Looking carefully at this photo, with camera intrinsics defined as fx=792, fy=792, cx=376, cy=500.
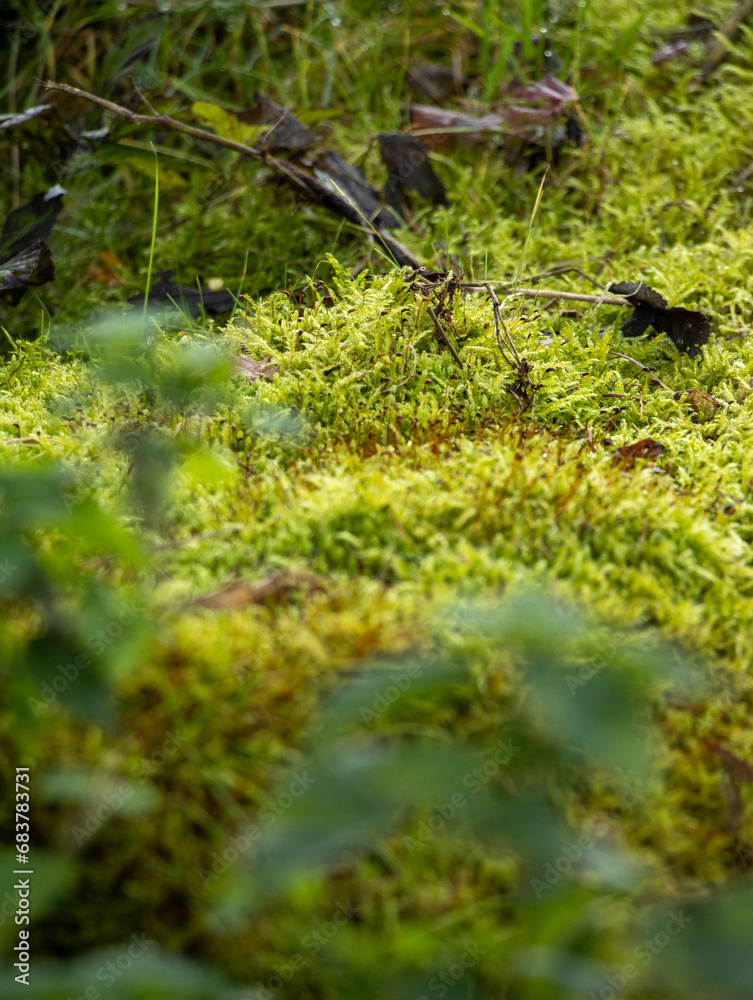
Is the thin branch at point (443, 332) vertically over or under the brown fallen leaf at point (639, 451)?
over

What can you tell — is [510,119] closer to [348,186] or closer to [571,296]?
[348,186]

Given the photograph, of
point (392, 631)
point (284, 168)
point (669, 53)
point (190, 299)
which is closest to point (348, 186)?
point (284, 168)

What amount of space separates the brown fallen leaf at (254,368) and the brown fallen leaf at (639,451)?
767 mm

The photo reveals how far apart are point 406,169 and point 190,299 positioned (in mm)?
836

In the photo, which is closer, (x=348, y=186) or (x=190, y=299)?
(x=190, y=299)

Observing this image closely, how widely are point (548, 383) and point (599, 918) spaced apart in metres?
1.12

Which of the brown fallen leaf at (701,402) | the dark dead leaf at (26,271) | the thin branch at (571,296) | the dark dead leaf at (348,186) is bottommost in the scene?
the brown fallen leaf at (701,402)

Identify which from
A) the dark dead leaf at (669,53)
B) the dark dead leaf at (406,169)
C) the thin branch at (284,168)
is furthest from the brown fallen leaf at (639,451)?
the dark dead leaf at (669,53)

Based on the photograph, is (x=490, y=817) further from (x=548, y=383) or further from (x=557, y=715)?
(x=548, y=383)

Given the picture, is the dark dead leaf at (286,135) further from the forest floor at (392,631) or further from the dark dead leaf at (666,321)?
the dark dead leaf at (666,321)

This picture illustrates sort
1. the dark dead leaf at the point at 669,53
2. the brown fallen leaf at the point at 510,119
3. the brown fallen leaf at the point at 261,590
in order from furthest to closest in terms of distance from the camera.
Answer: the dark dead leaf at the point at 669,53, the brown fallen leaf at the point at 510,119, the brown fallen leaf at the point at 261,590

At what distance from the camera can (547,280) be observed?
2277 mm

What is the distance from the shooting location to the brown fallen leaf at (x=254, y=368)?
1795 millimetres

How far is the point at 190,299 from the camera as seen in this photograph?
2271 mm
